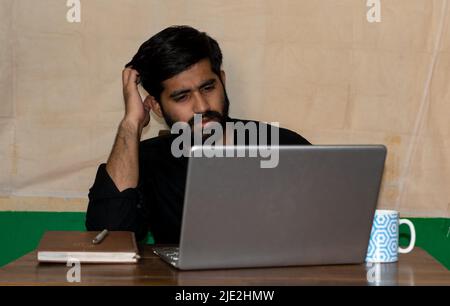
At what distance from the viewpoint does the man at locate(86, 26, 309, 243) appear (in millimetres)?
1952

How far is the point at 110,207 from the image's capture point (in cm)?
179

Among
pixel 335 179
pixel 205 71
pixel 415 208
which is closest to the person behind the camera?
pixel 335 179

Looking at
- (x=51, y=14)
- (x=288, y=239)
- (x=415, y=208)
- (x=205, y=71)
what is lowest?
(x=415, y=208)

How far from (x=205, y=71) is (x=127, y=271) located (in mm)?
875

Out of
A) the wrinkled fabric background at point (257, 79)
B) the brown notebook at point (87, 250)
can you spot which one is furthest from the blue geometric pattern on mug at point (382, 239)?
the wrinkled fabric background at point (257, 79)

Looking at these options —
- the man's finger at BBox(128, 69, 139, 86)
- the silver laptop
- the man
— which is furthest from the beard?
the silver laptop

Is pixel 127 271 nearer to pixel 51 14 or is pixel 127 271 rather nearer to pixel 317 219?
pixel 317 219

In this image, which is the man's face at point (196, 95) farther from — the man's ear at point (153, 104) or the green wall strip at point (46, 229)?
the green wall strip at point (46, 229)

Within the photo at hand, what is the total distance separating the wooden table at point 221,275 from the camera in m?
1.15

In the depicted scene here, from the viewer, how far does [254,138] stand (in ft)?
6.88

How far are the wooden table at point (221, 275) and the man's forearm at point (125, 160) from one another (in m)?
0.51

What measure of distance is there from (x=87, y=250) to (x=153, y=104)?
0.85 meters

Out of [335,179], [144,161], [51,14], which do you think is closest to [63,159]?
[144,161]

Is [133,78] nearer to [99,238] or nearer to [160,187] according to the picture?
[160,187]
